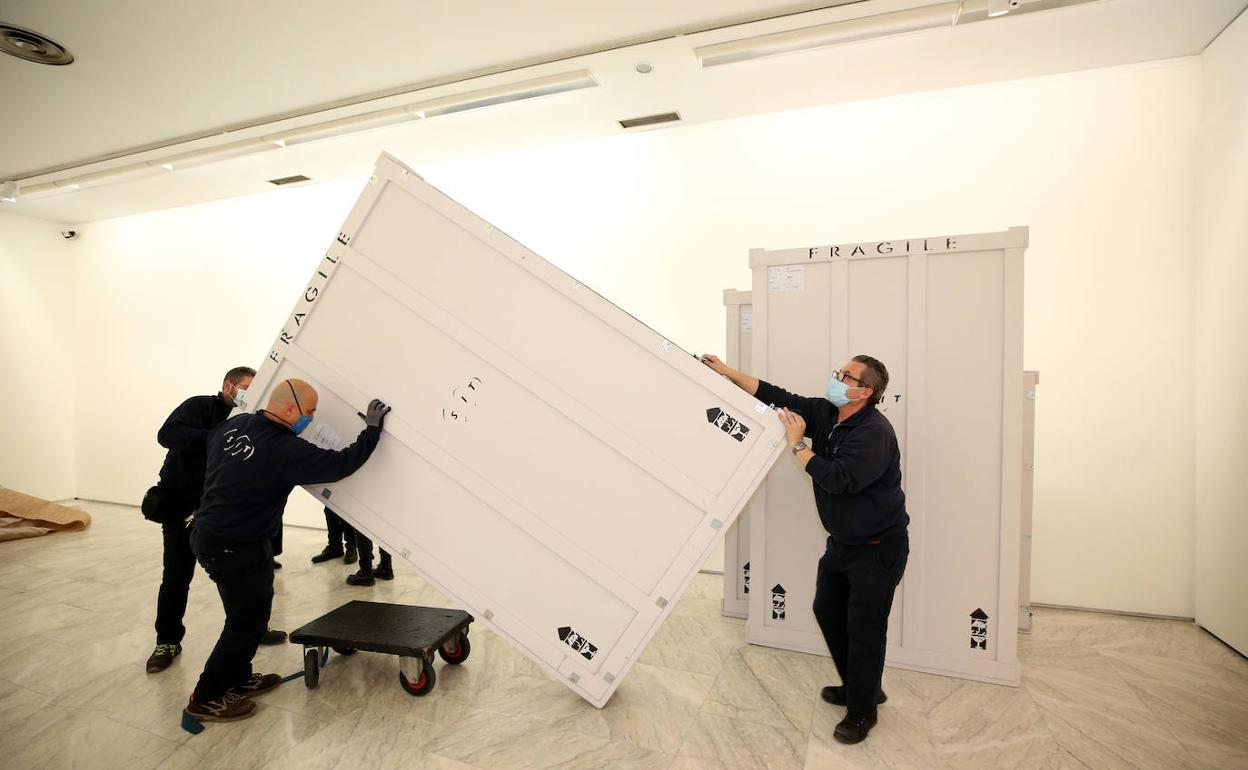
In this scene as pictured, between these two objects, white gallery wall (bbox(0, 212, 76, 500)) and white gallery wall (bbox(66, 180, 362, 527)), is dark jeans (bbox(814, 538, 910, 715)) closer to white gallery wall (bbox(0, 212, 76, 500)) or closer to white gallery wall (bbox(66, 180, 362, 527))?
white gallery wall (bbox(66, 180, 362, 527))

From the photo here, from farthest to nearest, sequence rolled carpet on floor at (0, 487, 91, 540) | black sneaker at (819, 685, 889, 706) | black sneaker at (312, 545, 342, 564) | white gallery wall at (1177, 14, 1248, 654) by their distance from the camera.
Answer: rolled carpet on floor at (0, 487, 91, 540), black sneaker at (312, 545, 342, 564), white gallery wall at (1177, 14, 1248, 654), black sneaker at (819, 685, 889, 706)

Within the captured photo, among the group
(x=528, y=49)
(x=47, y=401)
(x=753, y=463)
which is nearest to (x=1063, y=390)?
(x=753, y=463)

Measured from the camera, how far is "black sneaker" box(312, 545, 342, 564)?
5.71m

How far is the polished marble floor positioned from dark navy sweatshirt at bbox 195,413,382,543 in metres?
1.02

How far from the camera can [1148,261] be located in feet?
13.8

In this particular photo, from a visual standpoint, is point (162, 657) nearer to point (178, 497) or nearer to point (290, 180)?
point (178, 497)

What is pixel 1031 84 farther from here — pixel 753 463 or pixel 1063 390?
pixel 753 463

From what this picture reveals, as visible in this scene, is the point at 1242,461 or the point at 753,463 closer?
the point at 753,463

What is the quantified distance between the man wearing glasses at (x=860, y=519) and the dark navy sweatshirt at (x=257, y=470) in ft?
6.91

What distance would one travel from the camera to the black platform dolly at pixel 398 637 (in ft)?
10.4

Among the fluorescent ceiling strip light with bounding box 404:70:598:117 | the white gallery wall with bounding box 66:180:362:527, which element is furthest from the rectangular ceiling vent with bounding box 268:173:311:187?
the fluorescent ceiling strip light with bounding box 404:70:598:117

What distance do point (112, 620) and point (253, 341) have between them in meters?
3.64

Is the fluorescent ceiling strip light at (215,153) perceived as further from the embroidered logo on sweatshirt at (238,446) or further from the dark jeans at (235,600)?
the dark jeans at (235,600)

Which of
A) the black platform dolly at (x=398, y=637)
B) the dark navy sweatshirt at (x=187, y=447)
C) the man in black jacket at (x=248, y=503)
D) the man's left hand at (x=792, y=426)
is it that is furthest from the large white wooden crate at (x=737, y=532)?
the dark navy sweatshirt at (x=187, y=447)
